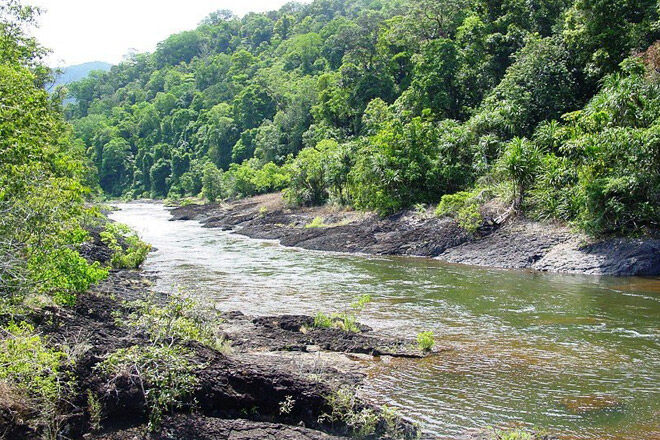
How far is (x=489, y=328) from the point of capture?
1451 centimetres

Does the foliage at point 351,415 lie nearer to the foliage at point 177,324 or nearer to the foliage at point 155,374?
the foliage at point 155,374

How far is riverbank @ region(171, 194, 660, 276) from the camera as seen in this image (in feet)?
75.4

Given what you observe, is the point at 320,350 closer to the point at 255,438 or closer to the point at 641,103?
the point at 255,438

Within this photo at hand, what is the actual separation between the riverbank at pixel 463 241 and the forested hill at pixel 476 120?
1.03 m

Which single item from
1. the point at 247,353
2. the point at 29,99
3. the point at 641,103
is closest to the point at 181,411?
the point at 247,353

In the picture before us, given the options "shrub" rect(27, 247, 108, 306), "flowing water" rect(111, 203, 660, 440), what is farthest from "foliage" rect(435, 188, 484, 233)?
"shrub" rect(27, 247, 108, 306)

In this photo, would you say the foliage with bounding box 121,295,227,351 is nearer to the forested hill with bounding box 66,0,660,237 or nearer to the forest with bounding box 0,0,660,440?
the forest with bounding box 0,0,660,440

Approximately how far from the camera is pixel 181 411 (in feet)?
23.5

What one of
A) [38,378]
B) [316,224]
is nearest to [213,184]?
[316,224]

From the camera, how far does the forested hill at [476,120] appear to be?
24875 mm

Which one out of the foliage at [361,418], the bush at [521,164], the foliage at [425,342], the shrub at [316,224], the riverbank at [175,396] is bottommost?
the shrub at [316,224]

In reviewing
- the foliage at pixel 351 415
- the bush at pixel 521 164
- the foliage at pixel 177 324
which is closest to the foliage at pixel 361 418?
the foliage at pixel 351 415

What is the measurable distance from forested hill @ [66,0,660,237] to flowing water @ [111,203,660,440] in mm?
6206

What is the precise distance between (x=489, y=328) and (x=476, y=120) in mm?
25254
